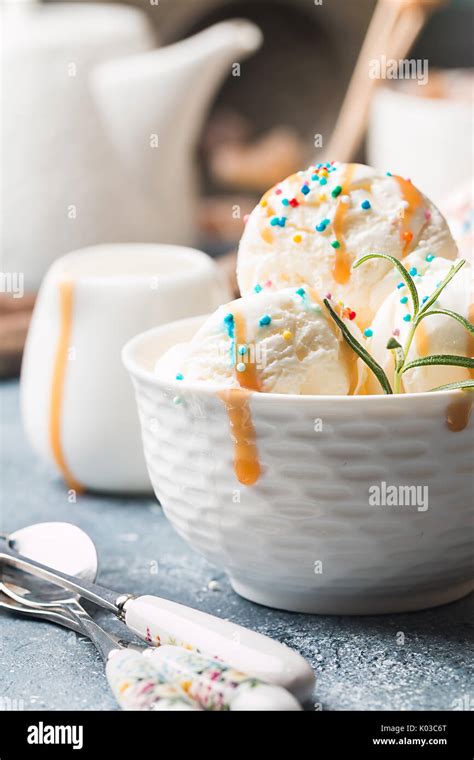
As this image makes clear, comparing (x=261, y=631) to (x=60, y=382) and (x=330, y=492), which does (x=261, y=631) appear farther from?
(x=60, y=382)

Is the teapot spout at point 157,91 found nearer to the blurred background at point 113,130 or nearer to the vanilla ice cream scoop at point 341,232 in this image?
the blurred background at point 113,130

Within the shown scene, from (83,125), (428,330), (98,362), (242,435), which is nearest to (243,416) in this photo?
(242,435)

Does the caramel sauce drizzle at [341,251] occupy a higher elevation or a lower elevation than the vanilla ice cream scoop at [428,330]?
higher

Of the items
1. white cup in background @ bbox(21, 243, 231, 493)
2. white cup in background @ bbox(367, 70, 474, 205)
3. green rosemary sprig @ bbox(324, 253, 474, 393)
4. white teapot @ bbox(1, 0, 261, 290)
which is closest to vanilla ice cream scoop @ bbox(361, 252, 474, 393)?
green rosemary sprig @ bbox(324, 253, 474, 393)

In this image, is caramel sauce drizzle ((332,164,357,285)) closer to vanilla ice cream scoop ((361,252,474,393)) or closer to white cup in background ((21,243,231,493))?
vanilla ice cream scoop ((361,252,474,393))

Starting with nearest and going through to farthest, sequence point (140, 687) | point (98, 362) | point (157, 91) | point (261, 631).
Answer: point (140, 687)
point (261, 631)
point (98, 362)
point (157, 91)

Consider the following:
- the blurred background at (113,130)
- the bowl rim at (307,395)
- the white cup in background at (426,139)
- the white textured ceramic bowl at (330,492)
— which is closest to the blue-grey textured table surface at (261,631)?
the white textured ceramic bowl at (330,492)
